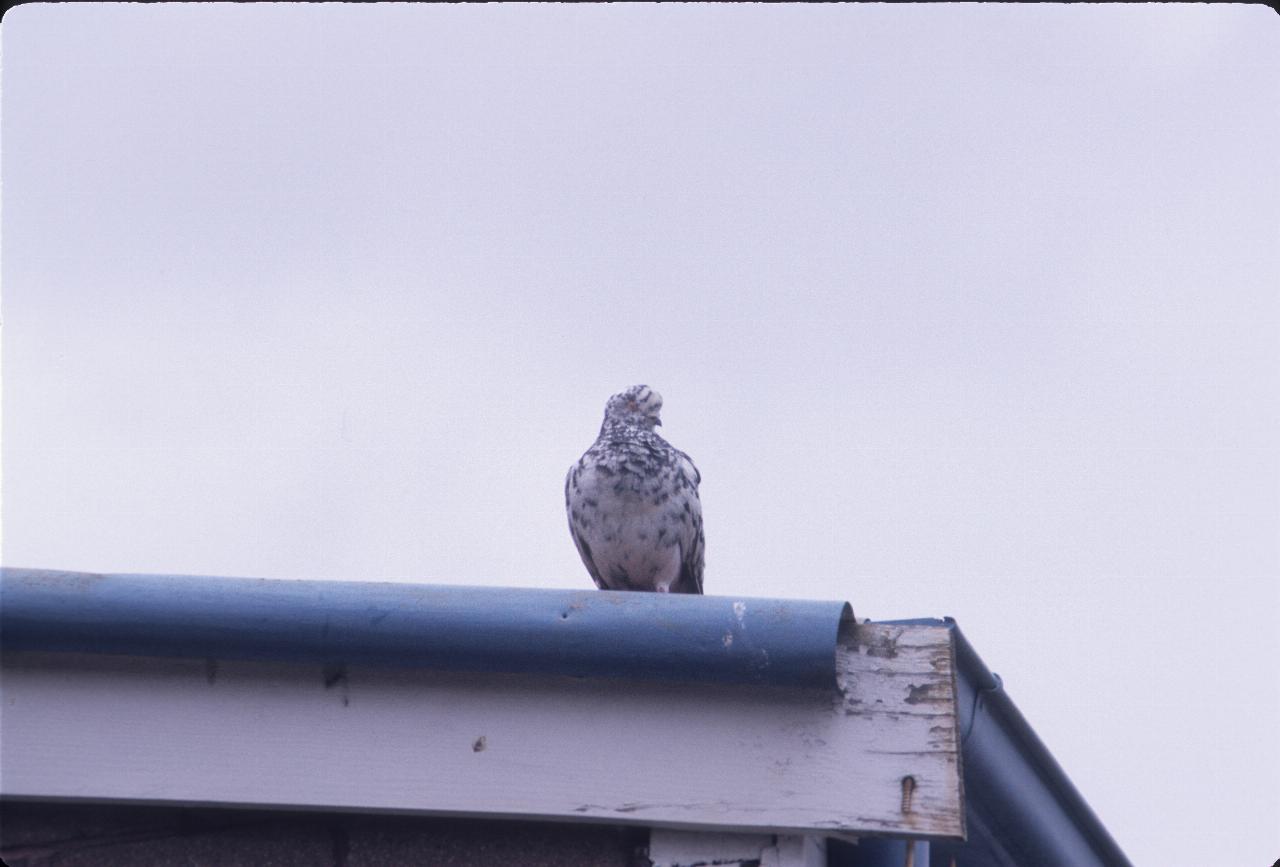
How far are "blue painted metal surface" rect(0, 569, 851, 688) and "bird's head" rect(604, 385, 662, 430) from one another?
2520 millimetres

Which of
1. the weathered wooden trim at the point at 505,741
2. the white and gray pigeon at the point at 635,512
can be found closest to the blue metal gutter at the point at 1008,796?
the weathered wooden trim at the point at 505,741

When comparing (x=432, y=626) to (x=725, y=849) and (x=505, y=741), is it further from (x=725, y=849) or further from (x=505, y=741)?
(x=725, y=849)

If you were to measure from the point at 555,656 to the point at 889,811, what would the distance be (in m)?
0.59

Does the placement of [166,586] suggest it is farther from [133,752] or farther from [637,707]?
[637,707]

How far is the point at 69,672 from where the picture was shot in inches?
103

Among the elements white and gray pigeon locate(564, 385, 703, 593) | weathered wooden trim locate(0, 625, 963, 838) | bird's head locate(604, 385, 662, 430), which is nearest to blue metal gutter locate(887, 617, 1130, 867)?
weathered wooden trim locate(0, 625, 963, 838)

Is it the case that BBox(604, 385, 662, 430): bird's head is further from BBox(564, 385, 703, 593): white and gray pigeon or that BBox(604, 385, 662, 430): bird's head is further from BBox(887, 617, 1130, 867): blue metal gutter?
BBox(887, 617, 1130, 867): blue metal gutter

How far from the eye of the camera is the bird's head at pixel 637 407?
507 cm

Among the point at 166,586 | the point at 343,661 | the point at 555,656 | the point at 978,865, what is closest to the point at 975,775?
the point at 978,865

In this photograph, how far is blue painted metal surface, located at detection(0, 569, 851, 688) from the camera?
242 cm

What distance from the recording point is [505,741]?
8.16ft

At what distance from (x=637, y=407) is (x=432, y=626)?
268 cm

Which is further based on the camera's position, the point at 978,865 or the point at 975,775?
the point at 978,865

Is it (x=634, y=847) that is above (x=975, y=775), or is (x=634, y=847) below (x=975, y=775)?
below
